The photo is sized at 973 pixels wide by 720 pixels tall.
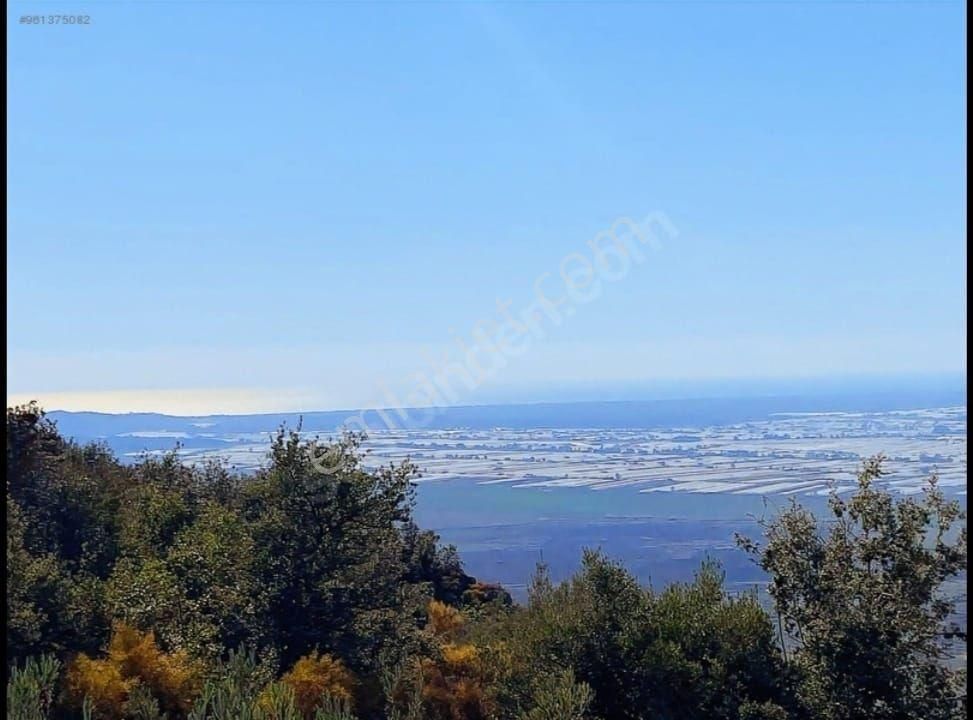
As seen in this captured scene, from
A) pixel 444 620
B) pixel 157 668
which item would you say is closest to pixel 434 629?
pixel 444 620

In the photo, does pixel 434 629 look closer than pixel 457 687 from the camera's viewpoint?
No

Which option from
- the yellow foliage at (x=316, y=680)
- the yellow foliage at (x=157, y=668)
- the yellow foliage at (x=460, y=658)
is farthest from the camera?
the yellow foliage at (x=460, y=658)

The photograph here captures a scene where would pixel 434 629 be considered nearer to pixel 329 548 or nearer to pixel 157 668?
pixel 329 548

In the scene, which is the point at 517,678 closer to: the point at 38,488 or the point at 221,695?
the point at 221,695

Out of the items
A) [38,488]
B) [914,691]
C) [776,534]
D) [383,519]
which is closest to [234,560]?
[383,519]

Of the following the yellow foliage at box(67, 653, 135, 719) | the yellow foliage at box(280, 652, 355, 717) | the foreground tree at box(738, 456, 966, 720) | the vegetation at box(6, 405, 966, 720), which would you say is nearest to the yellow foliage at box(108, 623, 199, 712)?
the vegetation at box(6, 405, 966, 720)

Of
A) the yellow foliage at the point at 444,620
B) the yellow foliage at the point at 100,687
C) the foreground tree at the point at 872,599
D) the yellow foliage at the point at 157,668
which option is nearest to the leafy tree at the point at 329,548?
the yellow foliage at the point at 444,620

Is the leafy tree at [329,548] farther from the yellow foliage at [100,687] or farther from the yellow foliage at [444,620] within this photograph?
the yellow foliage at [100,687]
